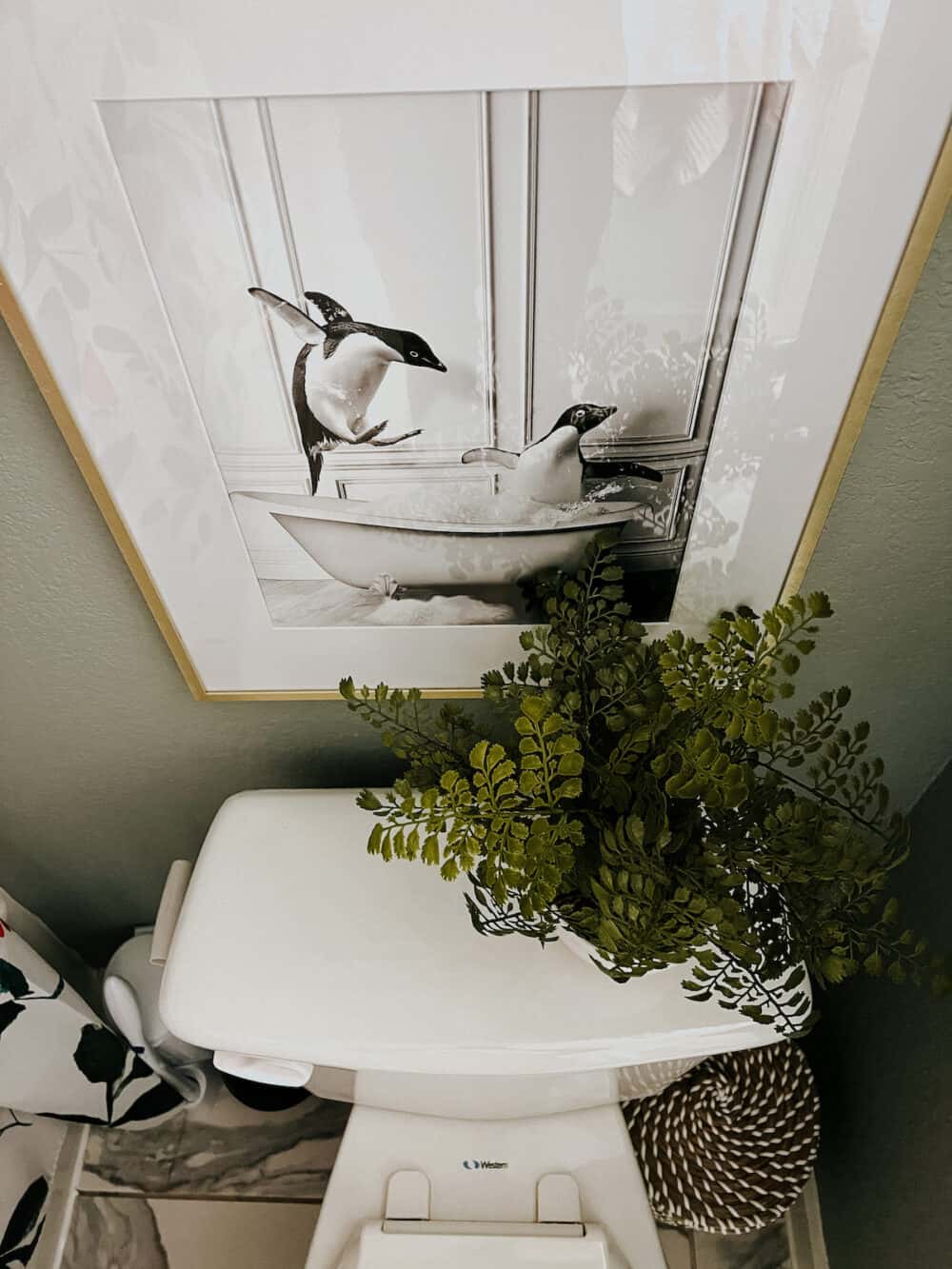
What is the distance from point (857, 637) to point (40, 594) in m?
0.67

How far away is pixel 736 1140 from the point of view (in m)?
1.05

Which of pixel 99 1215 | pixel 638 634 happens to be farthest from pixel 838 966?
pixel 99 1215

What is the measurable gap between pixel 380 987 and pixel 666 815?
332 millimetres

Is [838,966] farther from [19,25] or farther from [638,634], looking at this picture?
[19,25]

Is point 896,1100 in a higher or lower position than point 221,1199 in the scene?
higher

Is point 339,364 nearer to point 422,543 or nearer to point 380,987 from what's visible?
point 422,543

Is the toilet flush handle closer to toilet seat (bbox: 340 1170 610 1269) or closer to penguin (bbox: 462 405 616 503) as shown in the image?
toilet seat (bbox: 340 1170 610 1269)

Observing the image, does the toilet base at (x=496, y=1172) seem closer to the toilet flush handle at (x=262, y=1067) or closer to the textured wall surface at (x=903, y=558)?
the toilet flush handle at (x=262, y=1067)

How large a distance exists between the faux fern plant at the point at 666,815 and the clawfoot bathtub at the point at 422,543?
26 mm

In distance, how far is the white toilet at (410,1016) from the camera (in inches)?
29.0

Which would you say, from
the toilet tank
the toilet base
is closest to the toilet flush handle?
the toilet tank

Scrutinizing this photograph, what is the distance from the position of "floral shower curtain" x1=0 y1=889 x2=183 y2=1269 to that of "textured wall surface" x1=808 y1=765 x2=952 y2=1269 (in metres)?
0.91

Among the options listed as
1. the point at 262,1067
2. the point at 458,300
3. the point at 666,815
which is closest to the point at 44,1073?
the point at 262,1067

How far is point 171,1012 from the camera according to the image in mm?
746
